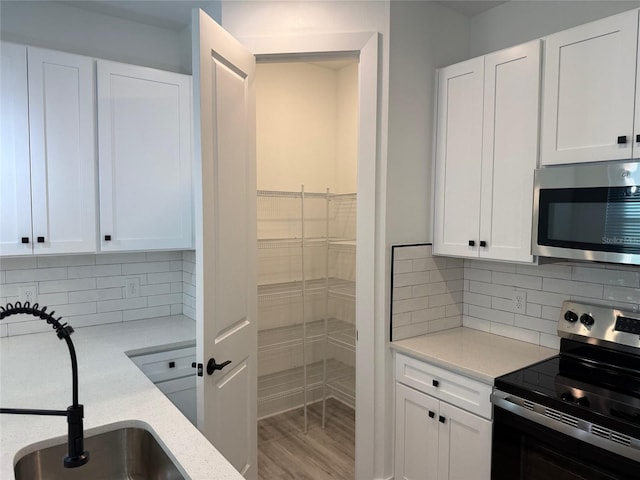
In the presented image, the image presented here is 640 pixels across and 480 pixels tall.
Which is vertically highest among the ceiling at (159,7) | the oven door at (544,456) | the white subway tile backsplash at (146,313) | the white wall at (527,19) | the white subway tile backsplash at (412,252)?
the ceiling at (159,7)

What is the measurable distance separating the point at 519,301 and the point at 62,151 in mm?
2492

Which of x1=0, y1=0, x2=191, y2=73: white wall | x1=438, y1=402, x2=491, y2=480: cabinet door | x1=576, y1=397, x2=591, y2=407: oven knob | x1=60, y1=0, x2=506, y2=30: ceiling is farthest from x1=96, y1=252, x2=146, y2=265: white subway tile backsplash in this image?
x1=576, y1=397, x2=591, y2=407: oven knob

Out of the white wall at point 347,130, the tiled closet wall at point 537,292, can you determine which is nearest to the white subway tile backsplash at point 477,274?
the tiled closet wall at point 537,292

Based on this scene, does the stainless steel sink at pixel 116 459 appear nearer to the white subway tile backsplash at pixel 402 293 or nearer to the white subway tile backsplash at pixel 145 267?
the white subway tile backsplash at pixel 402 293

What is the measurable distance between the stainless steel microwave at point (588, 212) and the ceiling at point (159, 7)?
3.54ft

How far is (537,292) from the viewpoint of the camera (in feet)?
7.37

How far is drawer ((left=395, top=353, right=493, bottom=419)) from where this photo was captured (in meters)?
1.86

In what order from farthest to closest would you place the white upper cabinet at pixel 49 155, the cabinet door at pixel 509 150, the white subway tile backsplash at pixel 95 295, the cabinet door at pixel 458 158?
the white subway tile backsplash at pixel 95 295 < the cabinet door at pixel 458 158 < the white upper cabinet at pixel 49 155 < the cabinet door at pixel 509 150

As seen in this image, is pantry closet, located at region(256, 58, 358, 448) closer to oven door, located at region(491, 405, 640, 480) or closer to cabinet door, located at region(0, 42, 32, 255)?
cabinet door, located at region(0, 42, 32, 255)

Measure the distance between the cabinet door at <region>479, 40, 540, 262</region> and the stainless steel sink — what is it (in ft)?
5.46

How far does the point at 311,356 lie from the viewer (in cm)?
351

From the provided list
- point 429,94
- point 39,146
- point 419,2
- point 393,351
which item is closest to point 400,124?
point 429,94

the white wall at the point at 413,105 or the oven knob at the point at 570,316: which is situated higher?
the white wall at the point at 413,105

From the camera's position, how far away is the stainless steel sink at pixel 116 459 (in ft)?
4.35
